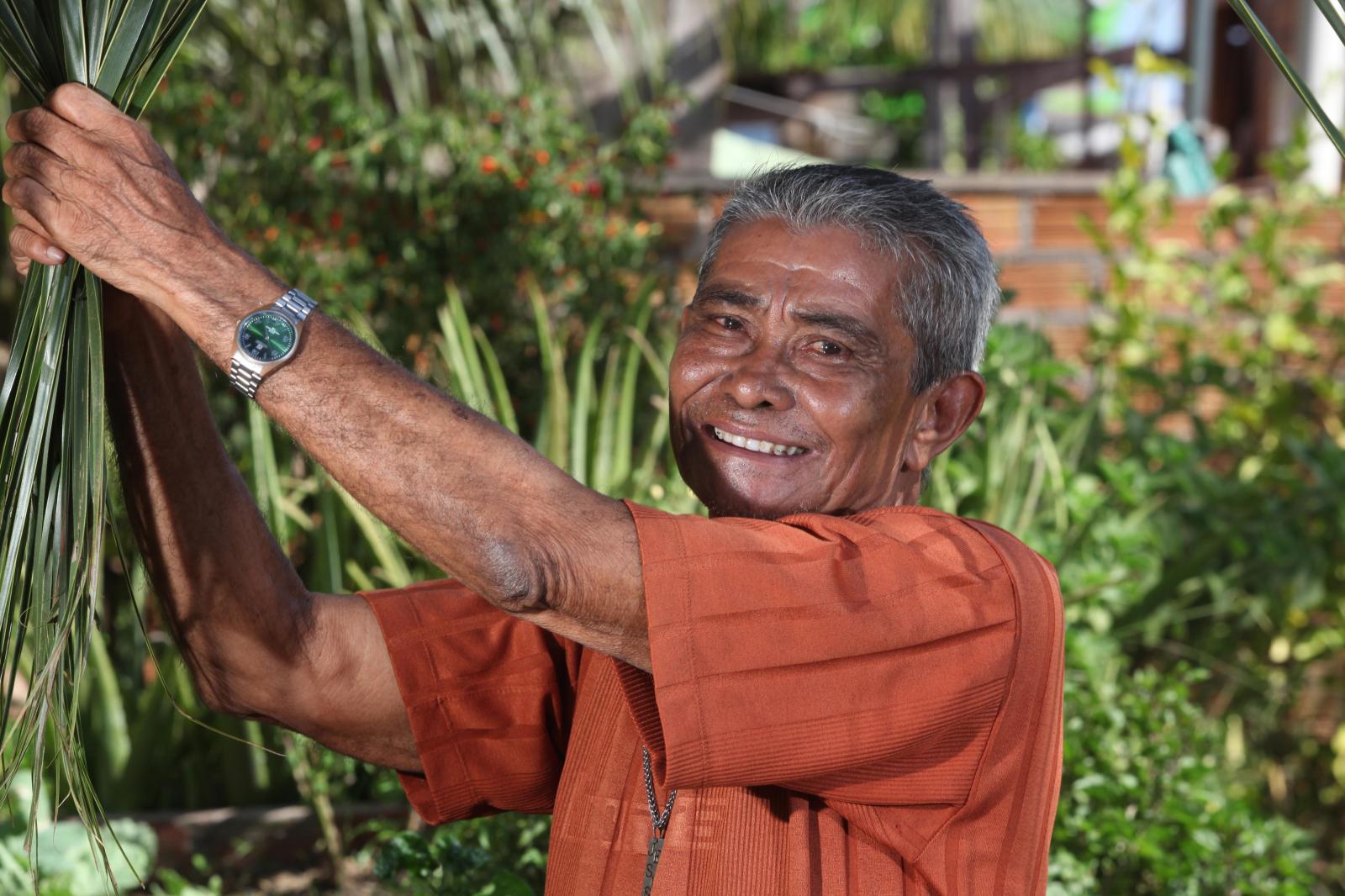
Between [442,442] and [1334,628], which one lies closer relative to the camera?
[442,442]

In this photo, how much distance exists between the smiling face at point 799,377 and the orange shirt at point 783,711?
0.14 m

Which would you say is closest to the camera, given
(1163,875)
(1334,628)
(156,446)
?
(156,446)

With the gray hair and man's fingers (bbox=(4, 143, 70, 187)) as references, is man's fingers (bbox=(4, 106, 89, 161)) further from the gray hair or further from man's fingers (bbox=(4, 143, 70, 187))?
the gray hair

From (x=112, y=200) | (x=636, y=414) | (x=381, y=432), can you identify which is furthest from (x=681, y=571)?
(x=636, y=414)

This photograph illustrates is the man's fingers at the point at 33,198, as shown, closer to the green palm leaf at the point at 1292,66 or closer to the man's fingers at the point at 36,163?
the man's fingers at the point at 36,163

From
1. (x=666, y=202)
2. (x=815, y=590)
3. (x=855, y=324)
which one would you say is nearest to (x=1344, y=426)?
(x=666, y=202)

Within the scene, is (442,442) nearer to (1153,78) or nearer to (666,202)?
(666,202)

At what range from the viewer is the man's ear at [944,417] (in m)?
1.65

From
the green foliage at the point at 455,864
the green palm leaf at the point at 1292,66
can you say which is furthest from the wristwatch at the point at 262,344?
the green foliage at the point at 455,864

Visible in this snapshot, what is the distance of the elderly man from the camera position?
3.64ft

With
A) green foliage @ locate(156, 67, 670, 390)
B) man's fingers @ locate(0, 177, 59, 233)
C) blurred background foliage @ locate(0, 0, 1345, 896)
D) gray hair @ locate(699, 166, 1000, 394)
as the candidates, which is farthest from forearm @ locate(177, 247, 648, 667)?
green foliage @ locate(156, 67, 670, 390)

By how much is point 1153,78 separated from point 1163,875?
4504mm

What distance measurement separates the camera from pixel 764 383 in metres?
1.53

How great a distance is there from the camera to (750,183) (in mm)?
1658
